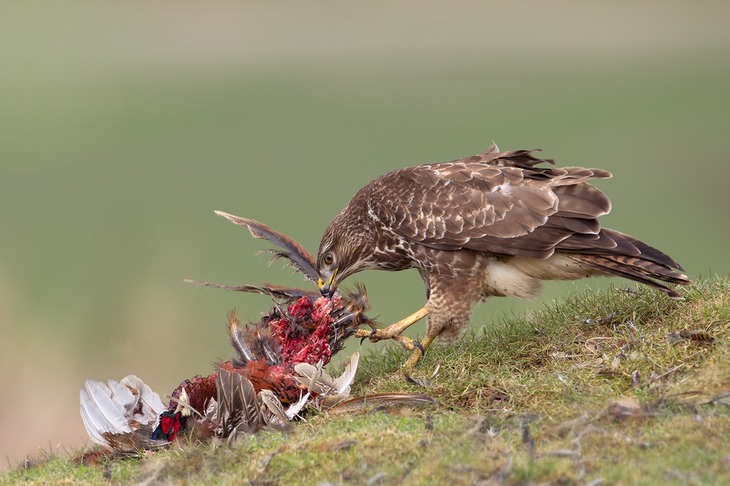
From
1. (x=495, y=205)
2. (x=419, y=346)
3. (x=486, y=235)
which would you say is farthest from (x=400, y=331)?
(x=495, y=205)

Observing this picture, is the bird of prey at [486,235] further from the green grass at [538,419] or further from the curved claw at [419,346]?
the green grass at [538,419]

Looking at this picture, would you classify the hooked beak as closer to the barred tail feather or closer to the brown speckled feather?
the brown speckled feather

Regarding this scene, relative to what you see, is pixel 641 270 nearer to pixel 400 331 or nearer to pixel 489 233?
pixel 489 233

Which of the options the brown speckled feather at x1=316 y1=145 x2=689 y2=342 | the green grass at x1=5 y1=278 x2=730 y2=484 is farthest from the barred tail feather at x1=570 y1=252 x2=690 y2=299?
the green grass at x1=5 y1=278 x2=730 y2=484

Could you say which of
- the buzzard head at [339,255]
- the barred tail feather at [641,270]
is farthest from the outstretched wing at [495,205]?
the buzzard head at [339,255]

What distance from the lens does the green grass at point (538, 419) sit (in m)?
4.41

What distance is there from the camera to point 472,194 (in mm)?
7066

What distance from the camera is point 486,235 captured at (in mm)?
6898

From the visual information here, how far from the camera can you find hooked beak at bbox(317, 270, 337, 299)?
7.55 metres

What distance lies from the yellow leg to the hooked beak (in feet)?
1.70

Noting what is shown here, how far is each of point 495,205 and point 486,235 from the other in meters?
0.25

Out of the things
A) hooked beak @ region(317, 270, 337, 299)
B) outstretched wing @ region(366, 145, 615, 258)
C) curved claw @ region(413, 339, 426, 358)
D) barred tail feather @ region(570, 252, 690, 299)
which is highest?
outstretched wing @ region(366, 145, 615, 258)

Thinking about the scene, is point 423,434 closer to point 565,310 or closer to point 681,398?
point 681,398

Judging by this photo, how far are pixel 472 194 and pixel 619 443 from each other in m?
2.89
